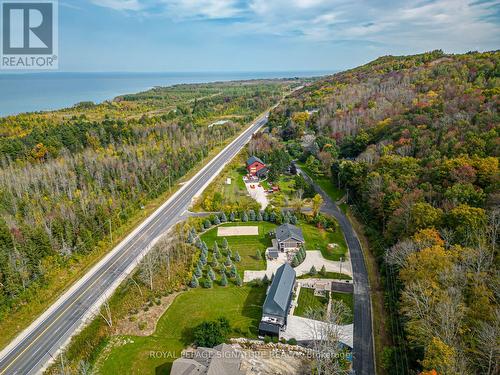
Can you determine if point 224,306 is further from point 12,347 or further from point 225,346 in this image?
point 12,347

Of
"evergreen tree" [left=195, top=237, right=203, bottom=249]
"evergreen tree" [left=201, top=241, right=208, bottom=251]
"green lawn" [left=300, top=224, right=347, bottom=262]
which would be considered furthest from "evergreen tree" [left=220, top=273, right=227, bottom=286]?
"green lawn" [left=300, top=224, right=347, bottom=262]

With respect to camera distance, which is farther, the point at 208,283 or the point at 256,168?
the point at 256,168

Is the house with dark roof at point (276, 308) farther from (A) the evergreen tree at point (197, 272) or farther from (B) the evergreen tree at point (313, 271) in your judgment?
(A) the evergreen tree at point (197, 272)

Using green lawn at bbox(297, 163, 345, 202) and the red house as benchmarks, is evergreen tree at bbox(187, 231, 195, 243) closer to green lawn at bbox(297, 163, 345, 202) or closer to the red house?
green lawn at bbox(297, 163, 345, 202)

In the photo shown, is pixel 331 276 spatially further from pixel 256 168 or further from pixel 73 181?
pixel 73 181

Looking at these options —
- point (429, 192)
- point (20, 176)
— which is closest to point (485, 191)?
point (429, 192)

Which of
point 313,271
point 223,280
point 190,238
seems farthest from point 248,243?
point 313,271
